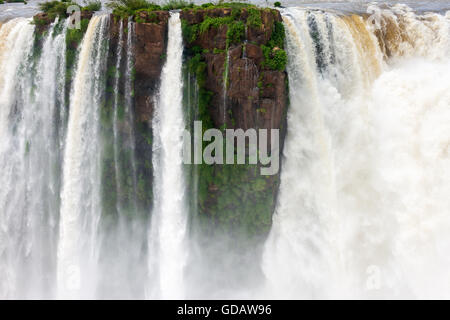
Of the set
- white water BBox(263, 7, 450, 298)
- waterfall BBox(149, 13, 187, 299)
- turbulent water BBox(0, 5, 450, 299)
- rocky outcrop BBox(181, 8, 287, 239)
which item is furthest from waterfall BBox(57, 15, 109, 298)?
white water BBox(263, 7, 450, 298)

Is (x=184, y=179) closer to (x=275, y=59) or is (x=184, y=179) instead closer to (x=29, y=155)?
(x=275, y=59)

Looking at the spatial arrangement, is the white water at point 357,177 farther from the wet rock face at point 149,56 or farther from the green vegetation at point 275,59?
the wet rock face at point 149,56

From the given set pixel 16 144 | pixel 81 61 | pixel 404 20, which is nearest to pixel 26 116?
pixel 16 144

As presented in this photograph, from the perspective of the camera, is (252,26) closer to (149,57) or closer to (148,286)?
(149,57)

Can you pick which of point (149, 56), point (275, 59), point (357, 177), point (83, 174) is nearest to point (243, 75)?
point (275, 59)

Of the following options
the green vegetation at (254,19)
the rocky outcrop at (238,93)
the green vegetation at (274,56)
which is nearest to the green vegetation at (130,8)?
the rocky outcrop at (238,93)

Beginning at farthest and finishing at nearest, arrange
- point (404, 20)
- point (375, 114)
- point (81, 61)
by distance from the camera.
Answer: point (404, 20) → point (375, 114) → point (81, 61)
